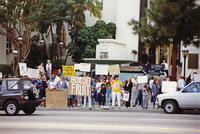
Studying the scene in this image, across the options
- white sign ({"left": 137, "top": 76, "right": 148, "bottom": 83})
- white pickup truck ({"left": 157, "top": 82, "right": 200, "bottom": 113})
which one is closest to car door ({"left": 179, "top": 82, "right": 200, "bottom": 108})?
white pickup truck ({"left": 157, "top": 82, "right": 200, "bottom": 113})

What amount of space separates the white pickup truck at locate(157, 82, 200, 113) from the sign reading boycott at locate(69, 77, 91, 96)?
4041mm

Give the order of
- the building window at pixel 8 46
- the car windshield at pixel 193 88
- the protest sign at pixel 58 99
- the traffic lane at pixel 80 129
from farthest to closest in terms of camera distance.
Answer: the building window at pixel 8 46, the protest sign at pixel 58 99, the car windshield at pixel 193 88, the traffic lane at pixel 80 129

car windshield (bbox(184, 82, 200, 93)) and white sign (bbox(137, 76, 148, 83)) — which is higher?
white sign (bbox(137, 76, 148, 83))

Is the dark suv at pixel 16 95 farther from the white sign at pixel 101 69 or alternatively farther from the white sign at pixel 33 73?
the white sign at pixel 101 69

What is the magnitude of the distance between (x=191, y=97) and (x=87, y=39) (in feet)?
90.4

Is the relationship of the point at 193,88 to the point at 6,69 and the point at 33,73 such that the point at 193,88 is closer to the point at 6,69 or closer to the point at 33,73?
the point at 33,73

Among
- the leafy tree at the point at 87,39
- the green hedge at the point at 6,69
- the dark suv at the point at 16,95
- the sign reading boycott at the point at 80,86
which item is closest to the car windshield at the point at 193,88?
the sign reading boycott at the point at 80,86

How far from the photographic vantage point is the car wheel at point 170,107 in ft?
63.6

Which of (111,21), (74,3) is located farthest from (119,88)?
(111,21)

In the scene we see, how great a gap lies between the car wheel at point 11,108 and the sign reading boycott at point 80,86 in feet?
16.2

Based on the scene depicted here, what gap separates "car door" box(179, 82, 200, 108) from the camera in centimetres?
1889

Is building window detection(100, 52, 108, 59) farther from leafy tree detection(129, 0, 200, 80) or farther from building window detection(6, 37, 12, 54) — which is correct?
leafy tree detection(129, 0, 200, 80)

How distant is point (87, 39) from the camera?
45500 millimetres

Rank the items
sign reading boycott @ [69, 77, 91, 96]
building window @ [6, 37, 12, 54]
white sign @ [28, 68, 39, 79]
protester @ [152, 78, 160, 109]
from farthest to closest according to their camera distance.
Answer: building window @ [6, 37, 12, 54] < white sign @ [28, 68, 39, 79] < protester @ [152, 78, 160, 109] < sign reading boycott @ [69, 77, 91, 96]
